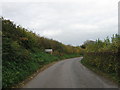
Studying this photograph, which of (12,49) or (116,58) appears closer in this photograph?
(116,58)

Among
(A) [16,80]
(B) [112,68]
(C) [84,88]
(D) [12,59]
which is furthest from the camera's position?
(D) [12,59]

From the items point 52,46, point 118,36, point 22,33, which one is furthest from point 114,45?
point 52,46

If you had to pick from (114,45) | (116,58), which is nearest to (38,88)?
(116,58)

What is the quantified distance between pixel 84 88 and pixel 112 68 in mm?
4677

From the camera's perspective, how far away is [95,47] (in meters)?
21.5

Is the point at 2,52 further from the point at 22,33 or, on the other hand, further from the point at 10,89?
the point at 22,33

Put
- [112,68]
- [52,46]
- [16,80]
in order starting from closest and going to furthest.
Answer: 1. [16,80]
2. [112,68]
3. [52,46]

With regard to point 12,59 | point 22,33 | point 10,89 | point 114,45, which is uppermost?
point 22,33

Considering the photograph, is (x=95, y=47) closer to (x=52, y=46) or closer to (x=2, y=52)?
(x=2, y=52)

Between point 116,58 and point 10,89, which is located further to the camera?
point 116,58

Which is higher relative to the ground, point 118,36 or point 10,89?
point 118,36

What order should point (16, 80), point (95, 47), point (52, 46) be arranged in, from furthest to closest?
point (52, 46)
point (95, 47)
point (16, 80)

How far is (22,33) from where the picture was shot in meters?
28.9

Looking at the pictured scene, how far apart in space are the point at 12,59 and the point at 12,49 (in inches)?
46.4
